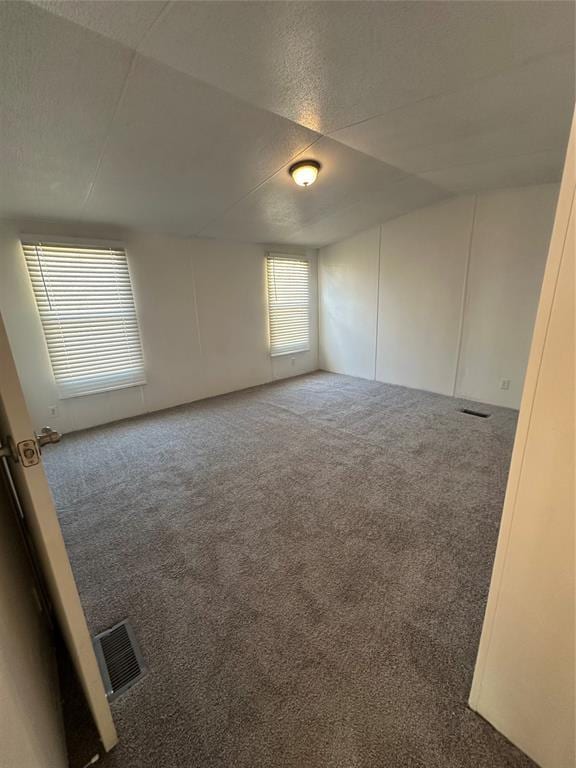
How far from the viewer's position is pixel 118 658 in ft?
4.11

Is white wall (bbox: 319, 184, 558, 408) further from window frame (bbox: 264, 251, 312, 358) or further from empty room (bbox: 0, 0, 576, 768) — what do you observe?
window frame (bbox: 264, 251, 312, 358)

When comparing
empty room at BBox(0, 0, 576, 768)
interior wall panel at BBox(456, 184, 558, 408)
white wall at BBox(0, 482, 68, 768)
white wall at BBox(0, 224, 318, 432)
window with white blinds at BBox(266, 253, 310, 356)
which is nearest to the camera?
white wall at BBox(0, 482, 68, 768)

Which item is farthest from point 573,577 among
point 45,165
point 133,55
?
point 45,165

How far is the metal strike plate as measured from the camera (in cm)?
72

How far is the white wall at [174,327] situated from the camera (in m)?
3.04

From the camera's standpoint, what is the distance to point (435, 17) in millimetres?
1284

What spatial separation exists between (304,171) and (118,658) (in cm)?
324

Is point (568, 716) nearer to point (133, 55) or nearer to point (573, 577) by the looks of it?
point (573, 577)

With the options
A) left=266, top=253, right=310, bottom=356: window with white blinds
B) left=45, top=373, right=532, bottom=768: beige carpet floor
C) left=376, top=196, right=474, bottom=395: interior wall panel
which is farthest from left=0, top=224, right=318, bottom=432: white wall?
left=376, top=196, right=474, bottom=395: interior wall panel

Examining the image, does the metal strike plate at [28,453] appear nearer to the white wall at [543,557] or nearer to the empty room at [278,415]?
the empty room at [278,415]

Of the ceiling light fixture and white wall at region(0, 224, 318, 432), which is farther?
white wall at region(0, 224, 318, 432)

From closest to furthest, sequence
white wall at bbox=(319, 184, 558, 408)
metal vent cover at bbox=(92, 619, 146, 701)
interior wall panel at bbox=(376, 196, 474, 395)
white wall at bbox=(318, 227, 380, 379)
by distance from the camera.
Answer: metal vent cover at bbox=(92, 619, 146, 701)
white wall at bbox=(319, 184, 558, 408)
interior wall panel at bbox=(376, 196, 474, 395)
white wall at bbox=(318, 227, 380, 379)

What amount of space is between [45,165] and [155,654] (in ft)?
9.59

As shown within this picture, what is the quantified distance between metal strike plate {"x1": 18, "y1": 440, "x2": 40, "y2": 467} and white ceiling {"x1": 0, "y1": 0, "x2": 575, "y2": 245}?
166 centimetres
